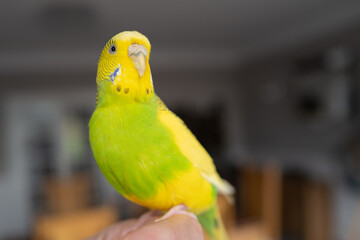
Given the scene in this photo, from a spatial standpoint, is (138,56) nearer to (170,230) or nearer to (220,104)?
(170,230)

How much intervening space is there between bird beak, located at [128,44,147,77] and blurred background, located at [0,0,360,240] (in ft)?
4.50

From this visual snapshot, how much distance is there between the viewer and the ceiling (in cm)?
238

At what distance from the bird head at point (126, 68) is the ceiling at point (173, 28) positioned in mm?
1151

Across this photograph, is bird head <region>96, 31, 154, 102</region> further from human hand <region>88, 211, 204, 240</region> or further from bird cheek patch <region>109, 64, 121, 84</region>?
human hand <region>88, 211, 204, 240</region>

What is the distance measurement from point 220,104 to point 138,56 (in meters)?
4.59

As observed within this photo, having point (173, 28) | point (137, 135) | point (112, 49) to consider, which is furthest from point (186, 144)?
point (173, 28)

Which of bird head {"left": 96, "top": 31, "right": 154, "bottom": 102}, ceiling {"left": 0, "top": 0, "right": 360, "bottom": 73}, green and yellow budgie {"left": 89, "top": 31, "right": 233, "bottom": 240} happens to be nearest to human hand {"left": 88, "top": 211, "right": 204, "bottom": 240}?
green and yellow budgie {"left": 89, "top": 31, "right": 233, "bottom": 240}

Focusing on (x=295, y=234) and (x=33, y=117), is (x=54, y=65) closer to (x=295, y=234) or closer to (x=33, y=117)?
(x=33, y=117)

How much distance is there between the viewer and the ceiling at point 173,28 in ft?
7.81

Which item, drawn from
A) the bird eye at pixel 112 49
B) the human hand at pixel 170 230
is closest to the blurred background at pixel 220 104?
the human hand at pixel 170 230

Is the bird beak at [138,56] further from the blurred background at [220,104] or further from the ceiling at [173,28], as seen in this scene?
the blurred background at [220,104]

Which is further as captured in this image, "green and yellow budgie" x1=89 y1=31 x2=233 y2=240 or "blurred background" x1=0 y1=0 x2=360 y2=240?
"blurred background" x1=0 y1=0 x2=360 y2=240

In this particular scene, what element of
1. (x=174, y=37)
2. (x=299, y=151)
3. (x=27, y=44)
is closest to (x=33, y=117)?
(x=27, y=44)

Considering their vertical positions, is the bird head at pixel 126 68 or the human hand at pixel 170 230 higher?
the bird head at pixel 126 68
